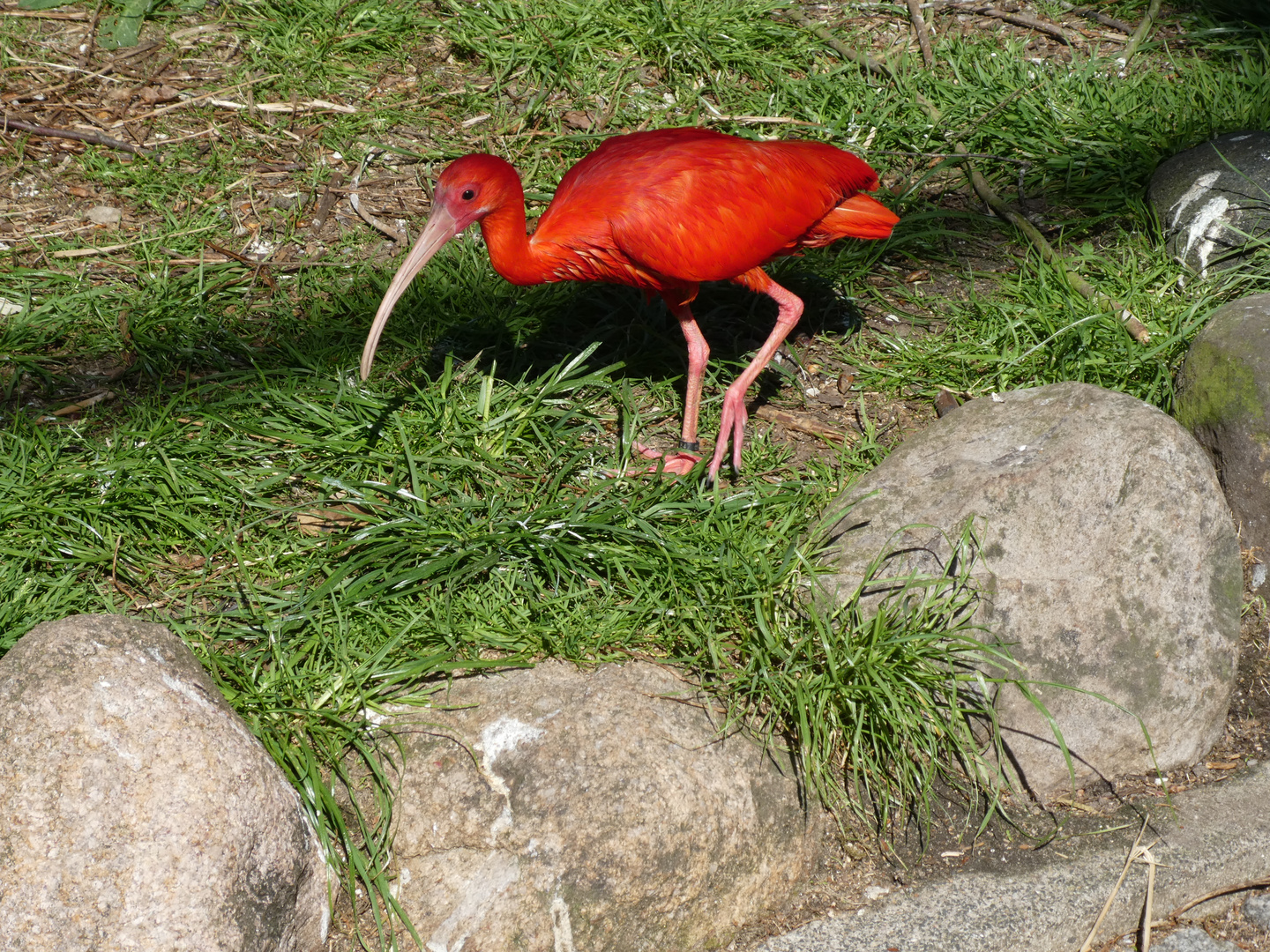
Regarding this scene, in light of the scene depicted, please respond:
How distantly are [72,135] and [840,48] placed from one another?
3280 mm

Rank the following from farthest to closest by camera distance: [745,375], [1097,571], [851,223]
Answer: [851,223], [745,375], [1097,571]

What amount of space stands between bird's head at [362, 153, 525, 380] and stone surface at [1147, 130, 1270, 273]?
2452 millimetres

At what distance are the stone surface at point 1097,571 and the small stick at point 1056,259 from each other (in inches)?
33.6

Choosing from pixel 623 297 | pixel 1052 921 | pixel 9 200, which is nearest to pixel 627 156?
pixel 623 297

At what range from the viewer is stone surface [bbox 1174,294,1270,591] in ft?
10.2

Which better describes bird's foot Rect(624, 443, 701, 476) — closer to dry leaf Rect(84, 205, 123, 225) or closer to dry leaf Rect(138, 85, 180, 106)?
dry leaf Rect(84, 205, 123, 225)

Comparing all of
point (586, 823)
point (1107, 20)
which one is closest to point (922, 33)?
point (1107, 20)

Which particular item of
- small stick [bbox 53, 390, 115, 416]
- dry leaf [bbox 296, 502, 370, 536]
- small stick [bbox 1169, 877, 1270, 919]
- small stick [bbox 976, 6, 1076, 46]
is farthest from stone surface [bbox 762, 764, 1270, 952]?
small stick [bbox 976, 6, 1076, 46]

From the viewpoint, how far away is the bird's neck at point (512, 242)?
3.18 m

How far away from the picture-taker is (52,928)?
1991mm

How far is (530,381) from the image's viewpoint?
374cm

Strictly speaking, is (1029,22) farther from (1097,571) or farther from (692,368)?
(1097,571)

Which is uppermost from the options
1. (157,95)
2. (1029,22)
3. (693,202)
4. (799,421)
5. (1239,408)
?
(1029,22)

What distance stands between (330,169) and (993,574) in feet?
10.3
